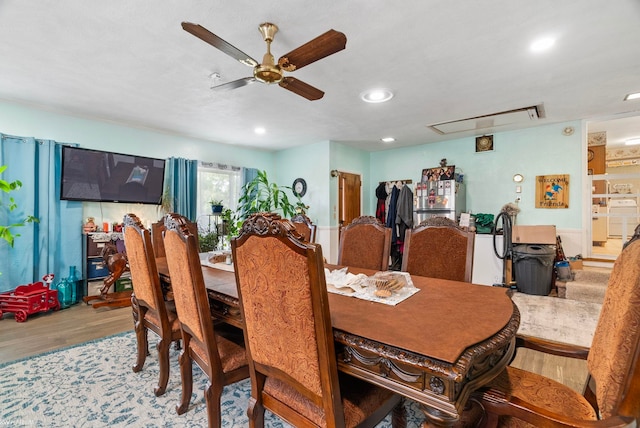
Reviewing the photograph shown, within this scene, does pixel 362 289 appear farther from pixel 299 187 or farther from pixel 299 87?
pixel 299 187

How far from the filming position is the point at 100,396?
1915 millimetres

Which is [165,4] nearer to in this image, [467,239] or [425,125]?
[467,239]

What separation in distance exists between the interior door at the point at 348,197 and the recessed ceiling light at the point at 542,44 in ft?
11.7

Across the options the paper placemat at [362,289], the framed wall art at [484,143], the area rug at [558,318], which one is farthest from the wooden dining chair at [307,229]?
the framed wall art at [484,143]

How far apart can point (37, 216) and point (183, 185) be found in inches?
69.6

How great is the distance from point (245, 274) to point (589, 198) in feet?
16.8

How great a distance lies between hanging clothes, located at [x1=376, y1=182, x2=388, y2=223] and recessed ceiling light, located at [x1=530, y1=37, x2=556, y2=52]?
12.6 ft

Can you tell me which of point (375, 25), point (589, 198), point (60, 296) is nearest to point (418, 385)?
point (375, 25)

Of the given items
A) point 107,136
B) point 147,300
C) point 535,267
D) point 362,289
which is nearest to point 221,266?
point 147,300

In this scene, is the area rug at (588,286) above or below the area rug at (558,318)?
above

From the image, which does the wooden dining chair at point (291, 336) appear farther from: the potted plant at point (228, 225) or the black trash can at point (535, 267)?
the potted plant at point (228, 225)

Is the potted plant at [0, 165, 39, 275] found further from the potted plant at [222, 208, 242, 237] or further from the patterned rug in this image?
the potted plant at [222, 208, 242, 237]

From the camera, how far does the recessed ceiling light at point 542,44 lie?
2.19 meters

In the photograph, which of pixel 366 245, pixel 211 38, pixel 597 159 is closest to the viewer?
pixel 211 38
